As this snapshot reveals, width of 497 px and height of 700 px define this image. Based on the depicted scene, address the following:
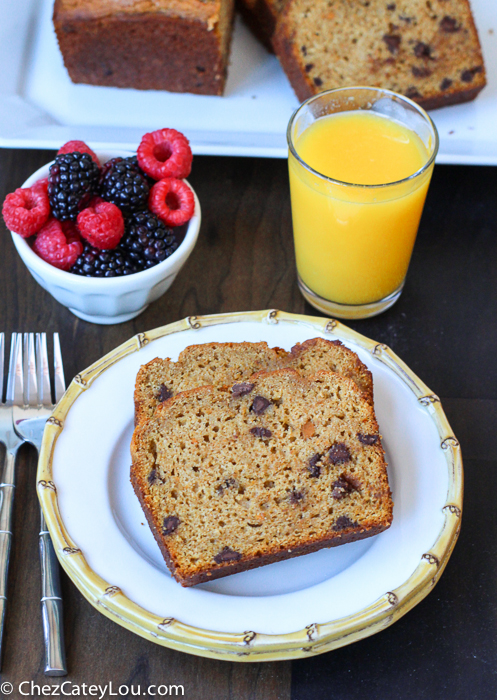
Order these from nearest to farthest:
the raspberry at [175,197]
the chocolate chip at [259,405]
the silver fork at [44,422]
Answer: the silver fork at [44,422] → the chocolate chip at [259,405] → the raspberry at [175,197]

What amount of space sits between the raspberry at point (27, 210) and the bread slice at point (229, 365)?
0.46m

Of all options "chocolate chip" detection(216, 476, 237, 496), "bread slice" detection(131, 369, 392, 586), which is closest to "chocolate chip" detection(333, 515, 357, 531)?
"bread slice" detection(131, 369, 392, 586)

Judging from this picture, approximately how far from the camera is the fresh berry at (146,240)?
163 cm

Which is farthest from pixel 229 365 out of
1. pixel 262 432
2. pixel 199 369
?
pixel 262 432

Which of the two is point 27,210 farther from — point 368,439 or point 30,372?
point 368,439

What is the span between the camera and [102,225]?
61.1 inches

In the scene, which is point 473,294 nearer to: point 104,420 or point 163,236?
point 163,236

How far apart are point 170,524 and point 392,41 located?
5.34 feet

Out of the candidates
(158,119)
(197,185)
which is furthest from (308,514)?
(158,119)

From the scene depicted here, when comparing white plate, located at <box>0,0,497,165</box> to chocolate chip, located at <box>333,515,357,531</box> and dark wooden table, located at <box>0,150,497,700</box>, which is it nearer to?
dark wooden table, located at <box>0,150,497,700</box>

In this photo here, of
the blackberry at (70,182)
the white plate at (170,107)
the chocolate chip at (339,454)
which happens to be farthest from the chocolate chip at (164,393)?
the white plate at (170,107)

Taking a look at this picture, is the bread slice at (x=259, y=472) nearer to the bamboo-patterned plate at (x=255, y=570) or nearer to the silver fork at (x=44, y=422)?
the bamboo-patterned plate at (x=255, y=570)

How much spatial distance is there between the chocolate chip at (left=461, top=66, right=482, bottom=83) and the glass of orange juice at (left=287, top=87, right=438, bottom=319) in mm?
555

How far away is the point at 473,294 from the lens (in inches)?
74.1
